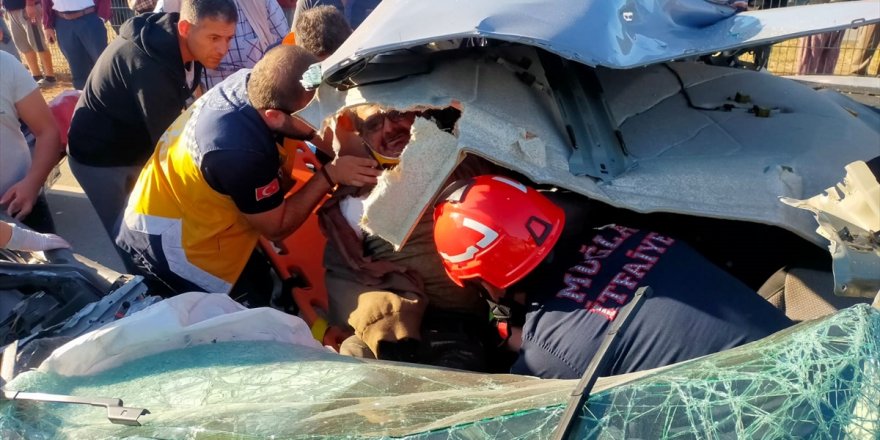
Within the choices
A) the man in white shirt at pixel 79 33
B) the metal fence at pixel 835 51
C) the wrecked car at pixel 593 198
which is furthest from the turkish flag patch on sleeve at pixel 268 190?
the metal fence at pixel 835 51

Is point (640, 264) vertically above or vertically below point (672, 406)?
below

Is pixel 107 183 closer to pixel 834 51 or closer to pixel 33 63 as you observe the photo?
pixel 834 51

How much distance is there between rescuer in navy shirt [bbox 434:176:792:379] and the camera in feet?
6.19

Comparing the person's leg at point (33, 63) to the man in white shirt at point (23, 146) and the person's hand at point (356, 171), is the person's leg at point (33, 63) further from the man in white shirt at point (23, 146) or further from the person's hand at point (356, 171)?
the person's hand at point (356, 171)

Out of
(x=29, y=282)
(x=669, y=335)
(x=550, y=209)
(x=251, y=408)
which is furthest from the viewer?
(x=29, y=282)

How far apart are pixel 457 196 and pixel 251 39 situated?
8.97ft

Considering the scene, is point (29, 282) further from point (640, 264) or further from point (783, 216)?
point (783, 216)

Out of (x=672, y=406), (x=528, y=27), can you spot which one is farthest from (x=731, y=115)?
(x=672, y=406)

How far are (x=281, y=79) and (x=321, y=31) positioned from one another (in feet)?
3.09

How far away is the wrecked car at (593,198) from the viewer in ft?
4.17

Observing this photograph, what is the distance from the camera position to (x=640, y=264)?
2041mm

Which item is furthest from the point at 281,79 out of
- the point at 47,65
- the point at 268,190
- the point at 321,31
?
the point at 47,65

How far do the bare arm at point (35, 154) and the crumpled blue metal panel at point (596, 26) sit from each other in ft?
7.64

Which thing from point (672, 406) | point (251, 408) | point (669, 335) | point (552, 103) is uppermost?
point (552, 103)
